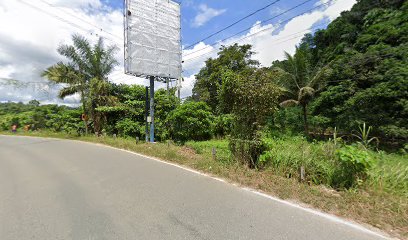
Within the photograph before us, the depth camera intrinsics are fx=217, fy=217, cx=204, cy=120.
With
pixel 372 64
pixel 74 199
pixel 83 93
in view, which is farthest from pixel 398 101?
pixel 83 93

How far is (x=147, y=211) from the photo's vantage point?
3.94 m

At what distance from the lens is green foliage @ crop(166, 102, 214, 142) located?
15805 millimetres

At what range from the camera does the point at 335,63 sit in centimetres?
1711

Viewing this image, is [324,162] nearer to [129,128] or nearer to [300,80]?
[129,128]

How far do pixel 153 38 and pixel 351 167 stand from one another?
13.2 metres

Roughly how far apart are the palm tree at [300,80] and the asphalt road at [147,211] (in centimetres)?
1489

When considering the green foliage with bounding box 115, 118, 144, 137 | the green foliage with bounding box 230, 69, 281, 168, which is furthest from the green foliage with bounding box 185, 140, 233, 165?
the green foliage with bounding box 115, 118, 144, 137

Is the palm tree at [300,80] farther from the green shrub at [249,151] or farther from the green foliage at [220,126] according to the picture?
the green shrub at [249,151]

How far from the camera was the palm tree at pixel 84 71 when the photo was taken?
1769cm

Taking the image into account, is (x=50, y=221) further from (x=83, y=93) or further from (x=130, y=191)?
(x=83, y=93)

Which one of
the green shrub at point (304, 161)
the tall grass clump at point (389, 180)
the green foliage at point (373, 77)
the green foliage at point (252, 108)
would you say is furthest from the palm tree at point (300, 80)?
the tall grass clump at point (389, 180)

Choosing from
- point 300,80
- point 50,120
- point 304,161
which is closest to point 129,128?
point 304,161

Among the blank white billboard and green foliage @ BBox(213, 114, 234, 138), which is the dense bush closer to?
the blank white billboard

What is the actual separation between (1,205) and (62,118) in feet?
70.6
